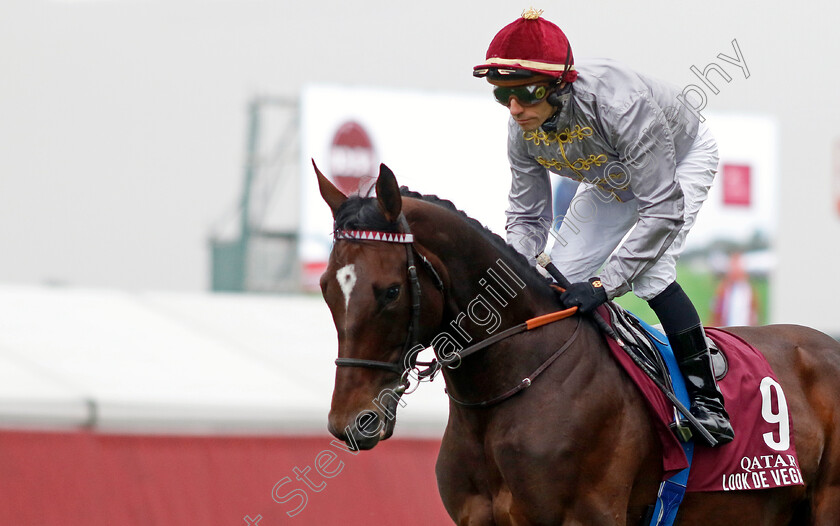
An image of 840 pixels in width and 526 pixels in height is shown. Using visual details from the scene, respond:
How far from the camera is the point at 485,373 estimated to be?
3.09m

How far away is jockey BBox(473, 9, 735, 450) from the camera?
319 cm

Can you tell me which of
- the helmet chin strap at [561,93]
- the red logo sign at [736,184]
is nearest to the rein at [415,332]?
the helmet chin strap at [561,93]

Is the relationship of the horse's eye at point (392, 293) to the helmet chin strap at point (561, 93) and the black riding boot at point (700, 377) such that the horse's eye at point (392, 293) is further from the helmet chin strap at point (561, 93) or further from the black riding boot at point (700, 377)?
the black riding boot at point (700, 377)

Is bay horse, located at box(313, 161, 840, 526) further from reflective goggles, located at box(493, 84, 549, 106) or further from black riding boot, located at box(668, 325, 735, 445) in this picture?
reflective goggles, located at box(493, 84, 549, 106)

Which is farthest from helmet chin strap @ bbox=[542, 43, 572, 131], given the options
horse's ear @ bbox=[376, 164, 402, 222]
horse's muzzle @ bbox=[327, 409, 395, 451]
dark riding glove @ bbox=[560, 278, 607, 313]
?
horse's muzzle @ bbox=[327, 409, 395, 451]

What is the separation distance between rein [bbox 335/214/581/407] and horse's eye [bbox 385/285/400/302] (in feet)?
0.17

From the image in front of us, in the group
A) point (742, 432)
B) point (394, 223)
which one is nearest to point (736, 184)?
point (742, 432)

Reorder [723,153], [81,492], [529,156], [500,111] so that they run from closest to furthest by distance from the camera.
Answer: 1. [529,156]
2. [81,492]
3. [500,111]
4. [723,153]

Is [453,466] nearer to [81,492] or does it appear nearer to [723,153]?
[81,492]

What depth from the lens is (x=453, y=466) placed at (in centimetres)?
316

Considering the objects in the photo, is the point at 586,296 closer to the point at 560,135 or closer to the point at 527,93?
the point at 560,135

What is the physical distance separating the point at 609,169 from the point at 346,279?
1.07 metres

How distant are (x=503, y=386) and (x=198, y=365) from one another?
3.50 meters

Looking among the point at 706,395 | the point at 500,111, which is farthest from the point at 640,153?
the point at 500,111
